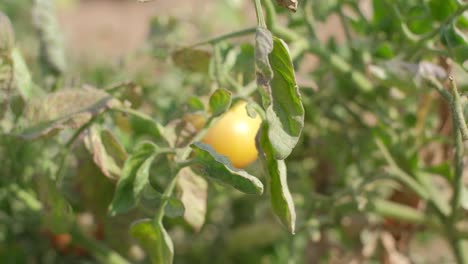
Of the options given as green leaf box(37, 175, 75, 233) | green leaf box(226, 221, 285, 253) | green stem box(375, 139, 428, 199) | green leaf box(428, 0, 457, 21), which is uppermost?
green leaf box(428, 0, 457, 21)

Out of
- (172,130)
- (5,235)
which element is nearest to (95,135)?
(172,130)

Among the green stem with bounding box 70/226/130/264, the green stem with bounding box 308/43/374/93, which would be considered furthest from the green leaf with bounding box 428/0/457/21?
the green stem with bounding box 70/226/130/264

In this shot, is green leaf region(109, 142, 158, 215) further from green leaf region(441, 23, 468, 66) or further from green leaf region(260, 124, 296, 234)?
green leaf region(441, 23, 468, 66)

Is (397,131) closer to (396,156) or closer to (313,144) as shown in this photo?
(396,156)

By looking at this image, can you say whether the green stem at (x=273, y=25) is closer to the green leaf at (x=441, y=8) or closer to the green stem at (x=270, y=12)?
the green stem at (x=270, y=12)

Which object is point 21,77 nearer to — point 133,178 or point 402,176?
point 133,178

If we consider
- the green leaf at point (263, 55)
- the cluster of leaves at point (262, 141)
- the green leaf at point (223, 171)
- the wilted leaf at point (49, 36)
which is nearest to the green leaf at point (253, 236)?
the cluster of leaves at point (262, 141)

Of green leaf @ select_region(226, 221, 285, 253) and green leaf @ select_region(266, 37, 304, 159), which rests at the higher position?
green leaf @ select_region(266, 37, 304, 159)
